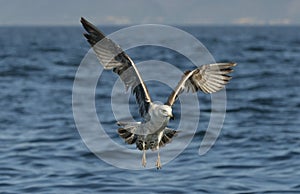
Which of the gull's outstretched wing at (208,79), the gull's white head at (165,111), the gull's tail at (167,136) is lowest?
the gull's tail at (167,136)

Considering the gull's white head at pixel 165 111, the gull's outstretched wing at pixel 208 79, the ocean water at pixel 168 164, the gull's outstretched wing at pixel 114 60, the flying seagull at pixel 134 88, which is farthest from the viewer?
the ocean water at pixel 168 164

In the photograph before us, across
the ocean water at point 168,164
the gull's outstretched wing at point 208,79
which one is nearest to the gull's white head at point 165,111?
the gull's outstretched wing at point 208,79

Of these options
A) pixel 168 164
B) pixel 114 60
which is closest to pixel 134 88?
pixel 114 60

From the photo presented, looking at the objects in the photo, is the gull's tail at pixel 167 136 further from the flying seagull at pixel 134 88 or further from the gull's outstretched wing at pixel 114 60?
the gull's outstretched wing at pixel 114 60

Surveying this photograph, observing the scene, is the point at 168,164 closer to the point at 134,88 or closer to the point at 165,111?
the point at 134,88

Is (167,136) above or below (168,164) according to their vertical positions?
below

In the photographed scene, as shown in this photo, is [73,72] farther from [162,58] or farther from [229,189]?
[229,189]

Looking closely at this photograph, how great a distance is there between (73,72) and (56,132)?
25.4 metres

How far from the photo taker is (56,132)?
27312mm

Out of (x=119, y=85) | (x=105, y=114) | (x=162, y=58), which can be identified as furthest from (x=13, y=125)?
(x=162, y=58)

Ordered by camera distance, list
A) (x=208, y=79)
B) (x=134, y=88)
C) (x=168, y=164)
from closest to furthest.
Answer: (x=134, y=88) < (x=208, y=79) < (x=168, y=164)

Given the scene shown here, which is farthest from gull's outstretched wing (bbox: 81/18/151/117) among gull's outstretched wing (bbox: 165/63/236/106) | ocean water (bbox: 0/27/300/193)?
ocean water (bbox: 0/27/300/193)

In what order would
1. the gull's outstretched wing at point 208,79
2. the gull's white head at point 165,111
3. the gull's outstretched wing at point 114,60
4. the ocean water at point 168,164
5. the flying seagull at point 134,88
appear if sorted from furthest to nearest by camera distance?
the ocean water at point 168,164
the gull's outstretched wing at point 208,79
the gull's outstretched wing at point 114,60
the flying seagull at point 134,88
the gull's white head at point 165,111

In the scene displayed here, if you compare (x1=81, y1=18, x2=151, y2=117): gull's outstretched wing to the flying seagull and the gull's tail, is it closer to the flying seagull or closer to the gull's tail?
the flying seagull
